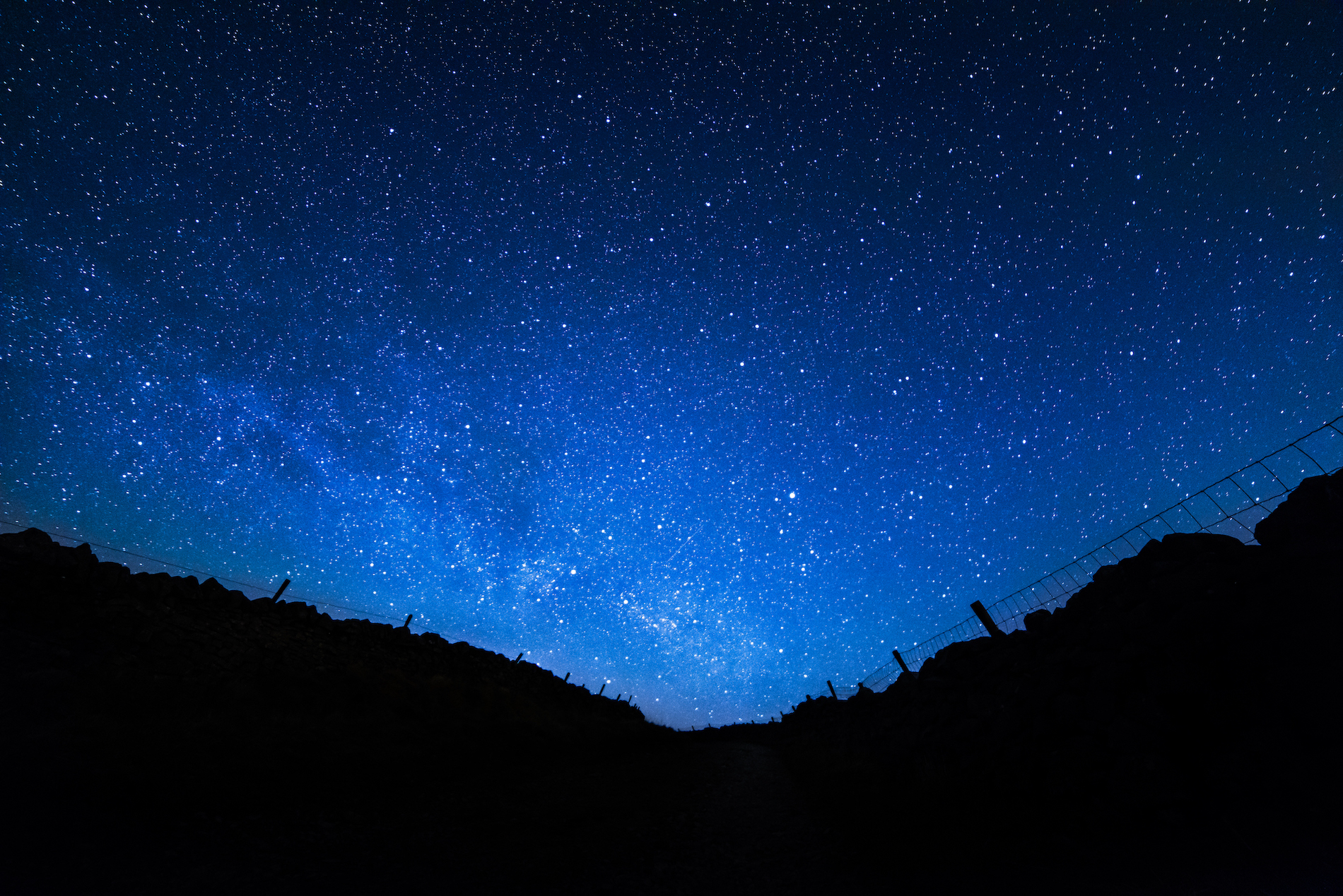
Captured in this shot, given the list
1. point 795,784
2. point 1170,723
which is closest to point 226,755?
point 795,784

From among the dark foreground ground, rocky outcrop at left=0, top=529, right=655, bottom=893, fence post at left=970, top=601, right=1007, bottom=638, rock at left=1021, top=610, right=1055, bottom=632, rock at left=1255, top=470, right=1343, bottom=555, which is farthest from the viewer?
fence post at left=970, top=601, right=1007, bottom=638

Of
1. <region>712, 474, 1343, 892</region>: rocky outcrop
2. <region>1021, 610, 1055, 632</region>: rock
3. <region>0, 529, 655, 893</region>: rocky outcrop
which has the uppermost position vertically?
<region>0, 529, 655, 893</region>: rocky outcrop

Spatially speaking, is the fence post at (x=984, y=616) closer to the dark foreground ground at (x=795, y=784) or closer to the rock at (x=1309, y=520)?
the dark foreground ground at (x=795, y=784)

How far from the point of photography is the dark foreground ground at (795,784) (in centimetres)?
466

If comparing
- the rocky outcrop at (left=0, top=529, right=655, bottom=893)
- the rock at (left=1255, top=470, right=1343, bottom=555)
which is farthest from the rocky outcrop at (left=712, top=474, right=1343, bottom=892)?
the rocky outcrop at (left=0, top=529, right=655, bottom=893)

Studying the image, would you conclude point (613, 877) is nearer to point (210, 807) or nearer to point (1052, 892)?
Answer: point (1052, 892)

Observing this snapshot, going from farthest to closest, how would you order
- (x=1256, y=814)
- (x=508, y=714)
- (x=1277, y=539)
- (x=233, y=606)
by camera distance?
1. (x=508, y=714)
2. (x=233, y=606)
3. (x=1277, y=539)
4. (x=1256, y=814)

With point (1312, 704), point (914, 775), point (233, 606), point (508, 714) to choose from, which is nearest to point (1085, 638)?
point (1312, 704)

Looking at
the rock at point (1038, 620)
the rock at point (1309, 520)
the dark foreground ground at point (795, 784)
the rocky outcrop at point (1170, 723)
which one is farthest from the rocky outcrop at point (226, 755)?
the rock at point (1309, 520)

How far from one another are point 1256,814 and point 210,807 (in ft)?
41.5

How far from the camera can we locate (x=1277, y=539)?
5531 mm

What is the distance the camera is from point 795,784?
12.2 m

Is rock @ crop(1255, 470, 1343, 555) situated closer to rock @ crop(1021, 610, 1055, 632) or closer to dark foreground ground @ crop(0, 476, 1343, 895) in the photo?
dark foreground ground @ crop(0, 476, 1343, 895)

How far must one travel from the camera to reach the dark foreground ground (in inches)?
183
